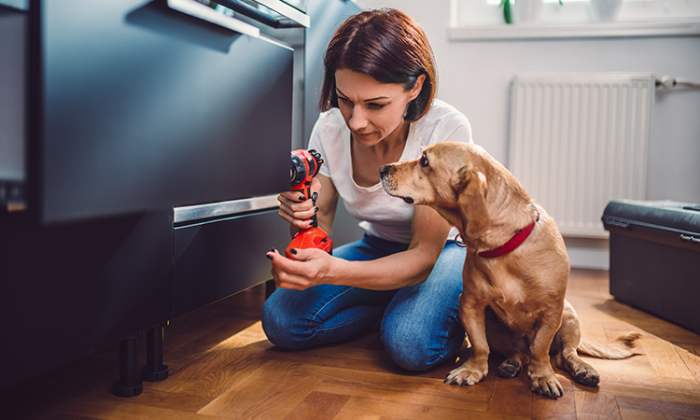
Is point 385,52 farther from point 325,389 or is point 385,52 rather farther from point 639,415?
point 639,415

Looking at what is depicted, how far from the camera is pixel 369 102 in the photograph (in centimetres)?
→ 123

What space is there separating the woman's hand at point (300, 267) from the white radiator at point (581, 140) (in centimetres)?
198

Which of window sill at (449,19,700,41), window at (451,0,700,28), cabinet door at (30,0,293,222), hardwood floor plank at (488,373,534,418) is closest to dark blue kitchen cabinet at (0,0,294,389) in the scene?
cabinet door at (30,0,293,222)

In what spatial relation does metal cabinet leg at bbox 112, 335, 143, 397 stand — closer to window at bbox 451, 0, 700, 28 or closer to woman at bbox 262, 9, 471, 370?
woman at bbox 262, 9, 471, 370

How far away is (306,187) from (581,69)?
2110mm

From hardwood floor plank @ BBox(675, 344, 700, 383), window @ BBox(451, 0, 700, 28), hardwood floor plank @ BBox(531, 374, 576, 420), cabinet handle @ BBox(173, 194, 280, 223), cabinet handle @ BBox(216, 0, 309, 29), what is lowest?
hardwood floor plank @ BBox(675, 344, 700, 383)

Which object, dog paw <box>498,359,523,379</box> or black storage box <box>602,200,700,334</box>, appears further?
black storage box <box>602,200,700,334</box>

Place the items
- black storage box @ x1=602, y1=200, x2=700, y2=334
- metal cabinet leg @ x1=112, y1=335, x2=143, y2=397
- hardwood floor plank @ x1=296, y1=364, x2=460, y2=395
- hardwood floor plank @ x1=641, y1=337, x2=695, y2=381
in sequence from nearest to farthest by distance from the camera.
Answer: metal cabinet leg @ x1=112, y1=335, x2=143, y2=397 < hardwood floor plank @ x1=296, y1=364, x2=460, y2=395 < hardwood floor plank @ x1=641, y1=337, x2=695, y2=381 < black storage box @ x1=602, y1=200, x2=700, y2=334

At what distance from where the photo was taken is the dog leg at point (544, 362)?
3.89ft

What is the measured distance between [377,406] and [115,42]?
88 centimetres

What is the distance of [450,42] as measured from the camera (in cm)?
295

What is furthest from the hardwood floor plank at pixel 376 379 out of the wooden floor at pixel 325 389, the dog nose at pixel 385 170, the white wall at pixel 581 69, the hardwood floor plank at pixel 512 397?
the white wall at pixel 581 69

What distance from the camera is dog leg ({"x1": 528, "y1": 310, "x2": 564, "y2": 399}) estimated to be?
1186 millimetres

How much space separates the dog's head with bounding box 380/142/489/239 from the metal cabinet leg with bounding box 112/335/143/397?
0.67 m
